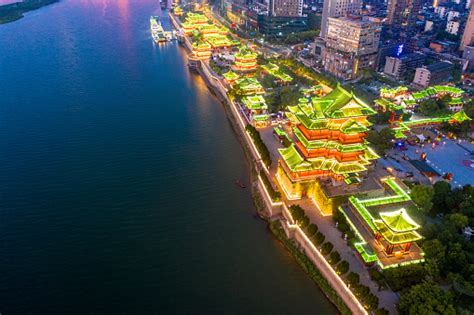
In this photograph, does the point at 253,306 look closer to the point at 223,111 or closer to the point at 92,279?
the point at 92,279

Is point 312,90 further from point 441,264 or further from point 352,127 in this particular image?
point 441,264

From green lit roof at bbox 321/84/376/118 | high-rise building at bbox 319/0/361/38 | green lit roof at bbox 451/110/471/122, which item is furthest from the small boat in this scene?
high-rise building at bbox 319/0/361/38

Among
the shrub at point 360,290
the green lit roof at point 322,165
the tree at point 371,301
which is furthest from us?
the green lit roof at point 322,165

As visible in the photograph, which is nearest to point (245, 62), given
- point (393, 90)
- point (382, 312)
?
point (393, 90)

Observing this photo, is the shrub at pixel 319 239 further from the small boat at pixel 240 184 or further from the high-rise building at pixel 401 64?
the high-rise building at pixel 401 64

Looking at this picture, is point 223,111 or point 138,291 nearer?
point 138,291

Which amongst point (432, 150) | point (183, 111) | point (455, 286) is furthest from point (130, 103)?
point (455, 286)

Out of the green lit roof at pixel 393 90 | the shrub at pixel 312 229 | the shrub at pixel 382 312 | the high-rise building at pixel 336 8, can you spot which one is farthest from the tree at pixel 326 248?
the high-rise building at pixel 336 8
